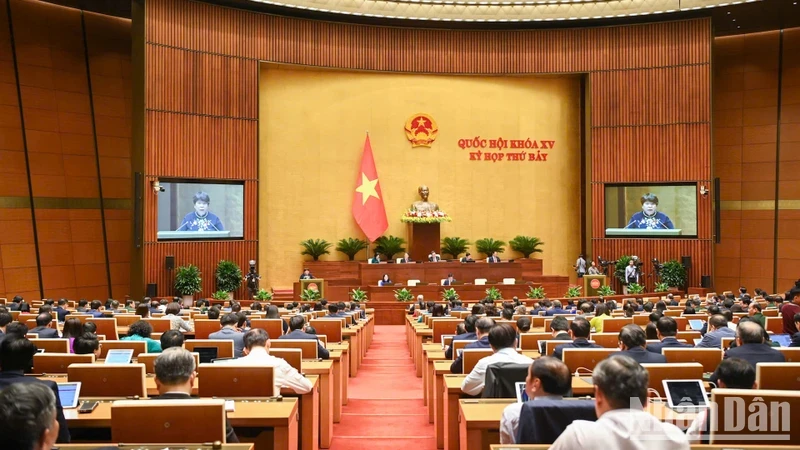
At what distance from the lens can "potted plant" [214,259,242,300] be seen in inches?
736

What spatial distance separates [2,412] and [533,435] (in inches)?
79.5

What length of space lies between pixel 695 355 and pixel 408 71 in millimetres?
17137

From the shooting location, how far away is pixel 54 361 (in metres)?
5.29

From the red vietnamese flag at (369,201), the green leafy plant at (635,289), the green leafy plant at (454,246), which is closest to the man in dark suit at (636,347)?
the green leafy plant at (635,289)

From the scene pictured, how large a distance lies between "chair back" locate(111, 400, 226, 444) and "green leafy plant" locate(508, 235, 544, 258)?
1858 centimetres

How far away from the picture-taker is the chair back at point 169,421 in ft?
10.8

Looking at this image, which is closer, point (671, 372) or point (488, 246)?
point (671, 372)

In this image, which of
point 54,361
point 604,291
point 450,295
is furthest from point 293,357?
point 604,291

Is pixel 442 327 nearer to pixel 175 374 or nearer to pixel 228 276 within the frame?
pixel 175 374

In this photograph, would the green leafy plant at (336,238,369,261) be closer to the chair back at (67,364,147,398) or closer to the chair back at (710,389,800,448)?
the chair back at (67,364,147,398)

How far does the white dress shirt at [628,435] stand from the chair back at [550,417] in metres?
0.58

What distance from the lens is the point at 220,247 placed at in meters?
19.3

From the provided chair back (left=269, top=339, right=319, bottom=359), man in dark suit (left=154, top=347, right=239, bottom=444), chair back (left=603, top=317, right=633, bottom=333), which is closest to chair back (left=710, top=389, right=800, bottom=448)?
man in dark suit (left=154, top=347, right=239, bottom=444)

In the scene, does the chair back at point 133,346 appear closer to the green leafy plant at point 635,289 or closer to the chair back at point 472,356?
the chair back at point 472,356
